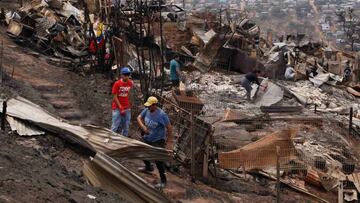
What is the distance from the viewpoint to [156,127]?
7.23m

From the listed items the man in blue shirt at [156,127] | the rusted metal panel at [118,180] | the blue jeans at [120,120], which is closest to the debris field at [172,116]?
the rusted metal panel at [118,180]

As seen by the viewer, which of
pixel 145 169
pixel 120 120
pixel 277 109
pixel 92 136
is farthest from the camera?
pixel 277 109

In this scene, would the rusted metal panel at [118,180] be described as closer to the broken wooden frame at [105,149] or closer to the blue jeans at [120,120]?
the broken wooden frame at [105,149]

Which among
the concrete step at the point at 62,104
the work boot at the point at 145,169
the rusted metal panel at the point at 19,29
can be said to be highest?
the rusted metal panel at the point at 19,29

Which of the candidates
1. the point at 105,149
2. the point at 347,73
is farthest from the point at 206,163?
the point at 347,73

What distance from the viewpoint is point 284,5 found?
93500 mm

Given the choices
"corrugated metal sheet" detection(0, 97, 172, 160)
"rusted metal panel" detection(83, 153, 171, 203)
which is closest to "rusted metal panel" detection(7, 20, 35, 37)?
"corrugated metal sheet" detection(0, 97, 172, 160)

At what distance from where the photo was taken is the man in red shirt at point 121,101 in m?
8.50

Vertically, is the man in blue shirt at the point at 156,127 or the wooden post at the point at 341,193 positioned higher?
the man in blue shirt at the point at 156,127

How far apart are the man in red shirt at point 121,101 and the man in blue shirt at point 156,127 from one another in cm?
121

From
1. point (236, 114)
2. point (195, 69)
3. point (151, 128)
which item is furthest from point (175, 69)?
point (151, 128)

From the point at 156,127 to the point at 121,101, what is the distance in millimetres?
1563

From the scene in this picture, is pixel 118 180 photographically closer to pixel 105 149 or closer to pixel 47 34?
pixel 105 149

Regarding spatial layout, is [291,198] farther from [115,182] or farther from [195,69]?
[195,69]
